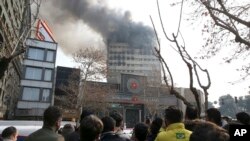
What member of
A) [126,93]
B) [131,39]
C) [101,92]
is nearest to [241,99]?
[131,39]

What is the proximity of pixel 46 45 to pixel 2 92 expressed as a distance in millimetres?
20975

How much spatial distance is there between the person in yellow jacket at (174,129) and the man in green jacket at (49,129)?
1.33 meters

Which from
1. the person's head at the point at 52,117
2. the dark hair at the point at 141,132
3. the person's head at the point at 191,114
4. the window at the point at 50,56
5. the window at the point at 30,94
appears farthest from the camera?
the window at the point at 50,56

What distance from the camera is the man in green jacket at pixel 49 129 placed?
341cm

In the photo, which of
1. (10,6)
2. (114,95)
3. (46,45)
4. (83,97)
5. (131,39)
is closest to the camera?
(10,6)

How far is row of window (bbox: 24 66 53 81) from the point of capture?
48062 mm

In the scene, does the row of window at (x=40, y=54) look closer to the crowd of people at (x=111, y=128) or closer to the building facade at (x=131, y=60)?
the crowd of people at (x=111, y=128)

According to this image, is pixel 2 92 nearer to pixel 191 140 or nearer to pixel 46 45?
pixel 46 45

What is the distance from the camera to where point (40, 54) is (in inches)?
1951

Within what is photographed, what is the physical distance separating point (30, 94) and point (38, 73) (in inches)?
156

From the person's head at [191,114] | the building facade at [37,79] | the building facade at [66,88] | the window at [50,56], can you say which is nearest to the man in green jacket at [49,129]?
the person's head at [191,114]

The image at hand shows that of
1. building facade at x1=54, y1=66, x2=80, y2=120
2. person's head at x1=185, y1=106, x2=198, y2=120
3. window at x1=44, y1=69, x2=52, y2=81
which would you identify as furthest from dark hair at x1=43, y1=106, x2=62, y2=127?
window at x1=44, y1=69, x2=52, y2=81

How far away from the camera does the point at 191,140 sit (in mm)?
2271

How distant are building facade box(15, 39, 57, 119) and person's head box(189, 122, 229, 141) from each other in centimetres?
4481
